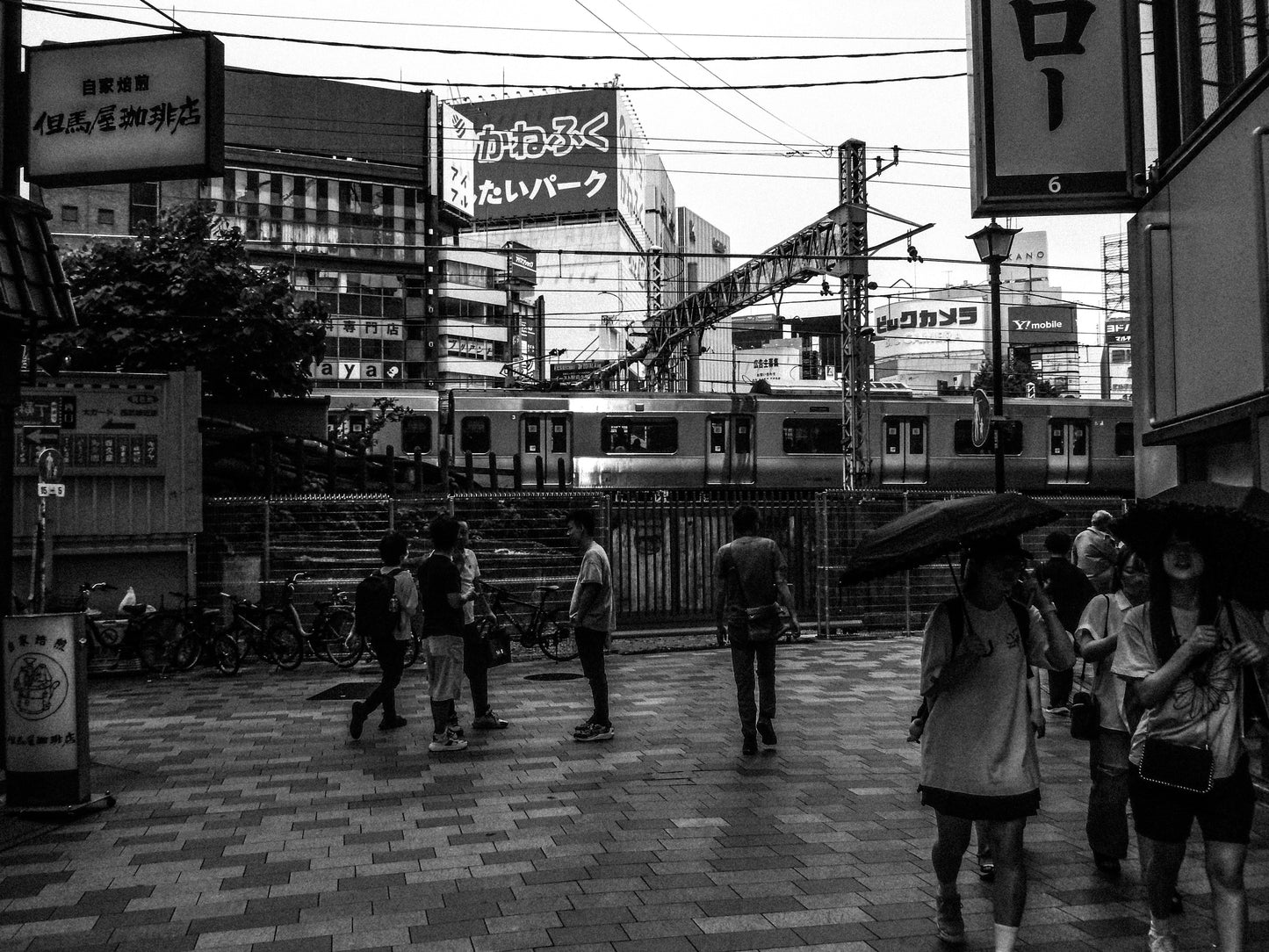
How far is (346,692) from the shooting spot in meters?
12.4

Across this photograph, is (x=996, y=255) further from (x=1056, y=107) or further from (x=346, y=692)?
(x=346, y=692)

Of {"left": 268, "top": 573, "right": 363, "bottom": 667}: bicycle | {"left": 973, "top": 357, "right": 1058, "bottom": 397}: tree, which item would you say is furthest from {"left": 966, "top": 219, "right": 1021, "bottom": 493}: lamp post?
{"left": 973, "top": 357, "right": 1058, "bottom": 397}: tree

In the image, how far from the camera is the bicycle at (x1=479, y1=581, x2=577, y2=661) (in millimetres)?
14922

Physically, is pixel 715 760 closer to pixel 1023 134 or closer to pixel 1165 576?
pixel 1165 576

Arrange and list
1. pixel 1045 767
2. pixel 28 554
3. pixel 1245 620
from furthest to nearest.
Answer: pixel 28 554 < pixel 1045 767 < pixel 1245 620

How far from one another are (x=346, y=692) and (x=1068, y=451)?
76.8ft

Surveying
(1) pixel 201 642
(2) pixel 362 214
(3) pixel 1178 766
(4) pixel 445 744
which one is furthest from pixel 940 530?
(2) pixel 362 214

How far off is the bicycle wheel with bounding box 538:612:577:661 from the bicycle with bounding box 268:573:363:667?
88.7 inches

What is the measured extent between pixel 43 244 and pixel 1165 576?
7785mm

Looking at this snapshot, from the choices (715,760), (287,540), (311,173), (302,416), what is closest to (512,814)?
(715,760)

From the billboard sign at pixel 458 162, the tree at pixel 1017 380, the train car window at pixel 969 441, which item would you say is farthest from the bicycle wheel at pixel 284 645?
the billboard sign at pixel 458 162

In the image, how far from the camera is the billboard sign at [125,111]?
8.92m

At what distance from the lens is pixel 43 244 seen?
8570mm

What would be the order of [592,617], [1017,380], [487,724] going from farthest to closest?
[1017,380]
[487,724]
[592,617]
